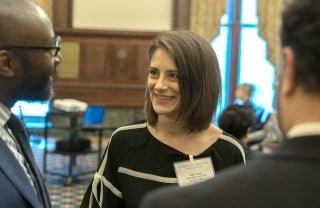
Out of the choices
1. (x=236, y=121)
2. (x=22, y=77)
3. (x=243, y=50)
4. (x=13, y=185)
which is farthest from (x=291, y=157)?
(x=243, y=50)

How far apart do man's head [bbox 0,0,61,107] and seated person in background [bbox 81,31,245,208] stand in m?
0.51

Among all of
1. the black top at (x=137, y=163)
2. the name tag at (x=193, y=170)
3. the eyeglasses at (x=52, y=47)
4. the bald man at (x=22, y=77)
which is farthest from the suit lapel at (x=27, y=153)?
the name tag at (x=193, y=170)

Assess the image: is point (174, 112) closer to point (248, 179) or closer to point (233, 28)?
point (248, 179)

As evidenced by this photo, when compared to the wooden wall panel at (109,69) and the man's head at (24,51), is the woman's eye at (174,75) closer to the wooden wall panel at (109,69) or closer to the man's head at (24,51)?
the man's head at (24,51)

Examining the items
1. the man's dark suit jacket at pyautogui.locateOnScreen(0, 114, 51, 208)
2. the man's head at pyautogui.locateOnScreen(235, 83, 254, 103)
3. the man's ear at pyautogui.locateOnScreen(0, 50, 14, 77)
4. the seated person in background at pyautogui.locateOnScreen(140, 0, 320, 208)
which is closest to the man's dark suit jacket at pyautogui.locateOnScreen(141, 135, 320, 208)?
the seated person in background at pyautogui.locateOnScreen(140, 0, 320, 208)

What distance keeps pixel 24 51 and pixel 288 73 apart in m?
1.04

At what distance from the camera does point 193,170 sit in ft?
6.56

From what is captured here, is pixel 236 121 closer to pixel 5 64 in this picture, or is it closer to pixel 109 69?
pixel 5 64

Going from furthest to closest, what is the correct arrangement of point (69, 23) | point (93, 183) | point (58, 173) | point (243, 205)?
point (69, 23)
point (58, 173)
point (93, 183)
point (243, 205)

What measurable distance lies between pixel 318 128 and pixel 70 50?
29.4 feet

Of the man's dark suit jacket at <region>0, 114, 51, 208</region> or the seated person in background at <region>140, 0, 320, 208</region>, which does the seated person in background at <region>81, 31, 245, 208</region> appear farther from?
the seated person in background at <region>140, 0, 320, 208</region>

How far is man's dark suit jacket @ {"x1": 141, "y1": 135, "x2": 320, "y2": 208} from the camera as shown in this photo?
2.56 ft

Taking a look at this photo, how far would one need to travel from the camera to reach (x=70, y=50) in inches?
373

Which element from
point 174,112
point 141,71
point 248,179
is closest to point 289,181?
point 248,179
